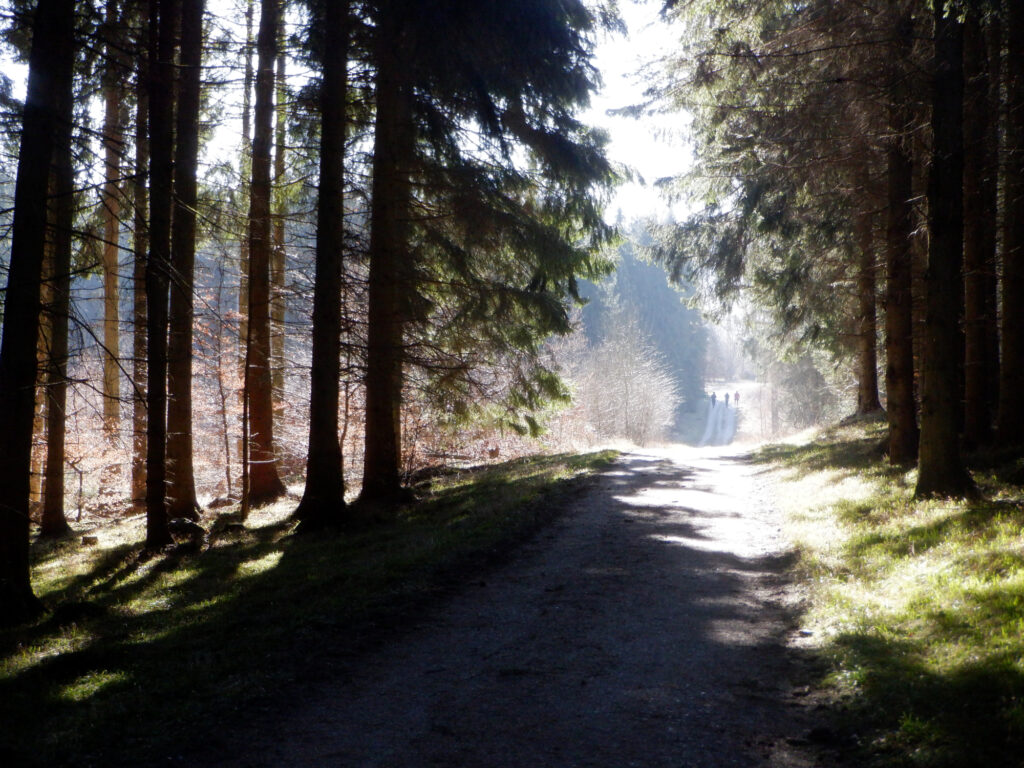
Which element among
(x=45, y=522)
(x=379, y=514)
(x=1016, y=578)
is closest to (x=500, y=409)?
(x=379, y=514)

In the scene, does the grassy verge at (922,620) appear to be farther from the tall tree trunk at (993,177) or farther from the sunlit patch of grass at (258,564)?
the sunlit patch of grass at (258,564)

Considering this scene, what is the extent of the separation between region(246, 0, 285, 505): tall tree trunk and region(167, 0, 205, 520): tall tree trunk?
1166 mm

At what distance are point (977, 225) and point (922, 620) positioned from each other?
29.8 ft

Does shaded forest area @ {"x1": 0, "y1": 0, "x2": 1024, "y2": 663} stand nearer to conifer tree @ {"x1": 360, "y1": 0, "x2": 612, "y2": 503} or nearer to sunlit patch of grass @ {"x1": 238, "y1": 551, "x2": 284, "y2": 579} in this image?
conifer tree @ {"x1": 360, "y1": 0, "x2": 612, "y2": 503}

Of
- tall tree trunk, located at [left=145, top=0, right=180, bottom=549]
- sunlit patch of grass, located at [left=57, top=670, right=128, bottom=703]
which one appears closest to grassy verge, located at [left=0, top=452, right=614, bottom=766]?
sunlit patch of grass, located at [left=57, top=670, right=128, bottom=703]

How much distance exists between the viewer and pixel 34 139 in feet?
24.7

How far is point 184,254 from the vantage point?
12.6 metres

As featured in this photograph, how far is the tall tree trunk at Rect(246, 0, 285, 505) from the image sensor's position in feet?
45.8

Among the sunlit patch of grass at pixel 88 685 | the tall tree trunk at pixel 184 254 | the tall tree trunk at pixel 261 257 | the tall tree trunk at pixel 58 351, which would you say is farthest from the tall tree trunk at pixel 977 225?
the tall tree trunk at pixel 58 351

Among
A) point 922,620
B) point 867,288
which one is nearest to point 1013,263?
point 867,288

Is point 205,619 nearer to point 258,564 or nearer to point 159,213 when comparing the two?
point 258,564

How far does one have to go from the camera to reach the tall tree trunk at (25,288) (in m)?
7.41

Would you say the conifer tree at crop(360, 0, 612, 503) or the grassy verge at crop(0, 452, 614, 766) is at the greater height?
the conifer tree at crop(360, 0, 612, 503)

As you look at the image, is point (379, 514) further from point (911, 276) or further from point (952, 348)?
point (911, 276)
